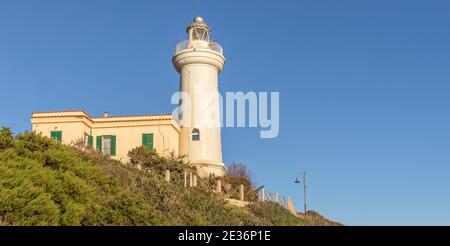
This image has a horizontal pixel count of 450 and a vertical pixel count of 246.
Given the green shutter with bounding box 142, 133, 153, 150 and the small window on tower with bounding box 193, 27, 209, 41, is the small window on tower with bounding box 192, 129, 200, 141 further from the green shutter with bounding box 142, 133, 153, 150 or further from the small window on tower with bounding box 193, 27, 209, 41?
the small window on tower with bounding box 193, 27, 209, 41

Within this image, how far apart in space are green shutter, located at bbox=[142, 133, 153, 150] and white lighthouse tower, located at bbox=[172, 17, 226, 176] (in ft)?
8.43

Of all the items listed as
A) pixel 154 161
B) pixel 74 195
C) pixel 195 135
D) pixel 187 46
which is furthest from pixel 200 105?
pixel 74 195

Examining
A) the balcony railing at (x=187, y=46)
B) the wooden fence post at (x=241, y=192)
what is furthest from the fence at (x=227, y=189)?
the balcony railing at (x=187, y=46)

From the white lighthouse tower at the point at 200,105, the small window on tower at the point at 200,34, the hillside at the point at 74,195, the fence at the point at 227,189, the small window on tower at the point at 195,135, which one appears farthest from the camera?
the small window on tower at the point at 200,34

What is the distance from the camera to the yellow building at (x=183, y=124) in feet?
110

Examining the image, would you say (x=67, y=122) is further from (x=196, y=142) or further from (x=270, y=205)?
(x=270, y=205)

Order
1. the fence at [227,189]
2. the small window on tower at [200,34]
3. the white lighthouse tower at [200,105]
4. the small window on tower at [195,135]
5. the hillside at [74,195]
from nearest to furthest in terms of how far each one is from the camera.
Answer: the hillside at [74,195], the fence at [227,189], the white lighthouse tower at [200,105], the small window on tower at [195,135], the small window on tower at [200,34]

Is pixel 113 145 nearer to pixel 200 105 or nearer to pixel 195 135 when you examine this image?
pixel 195 135

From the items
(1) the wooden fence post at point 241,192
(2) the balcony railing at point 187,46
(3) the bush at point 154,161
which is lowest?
(1) the wooden fence post at point 241,192

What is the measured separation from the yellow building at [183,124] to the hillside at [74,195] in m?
12.9

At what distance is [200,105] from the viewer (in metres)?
35.8

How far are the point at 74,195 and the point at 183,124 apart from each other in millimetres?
21785

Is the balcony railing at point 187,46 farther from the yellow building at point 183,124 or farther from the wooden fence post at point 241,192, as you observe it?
the wooden fence post at point 241,192

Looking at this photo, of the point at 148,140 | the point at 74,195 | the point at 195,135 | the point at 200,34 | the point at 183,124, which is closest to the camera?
the point at 74,195
